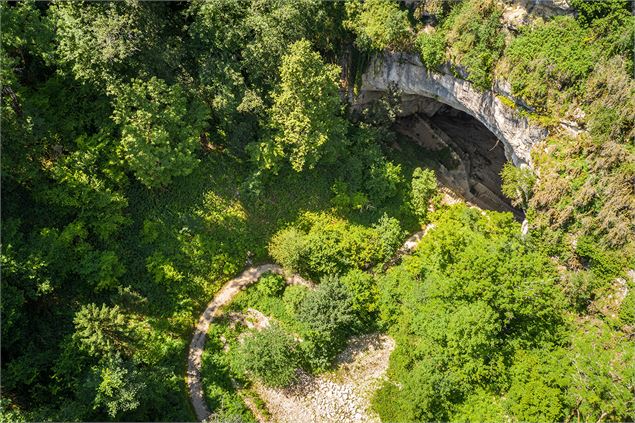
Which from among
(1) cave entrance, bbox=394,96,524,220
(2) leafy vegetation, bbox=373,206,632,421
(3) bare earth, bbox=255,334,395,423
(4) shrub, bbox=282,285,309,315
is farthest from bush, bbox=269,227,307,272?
(1) cave entrance, bbox=394,96,524,220

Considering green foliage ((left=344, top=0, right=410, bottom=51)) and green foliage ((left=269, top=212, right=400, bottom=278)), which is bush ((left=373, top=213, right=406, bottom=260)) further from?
green foliage ((left=344, top=0, right=410, bottom=51))

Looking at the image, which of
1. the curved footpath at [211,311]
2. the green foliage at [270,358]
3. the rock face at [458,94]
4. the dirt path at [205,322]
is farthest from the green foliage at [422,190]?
the green foliage at [270,358]

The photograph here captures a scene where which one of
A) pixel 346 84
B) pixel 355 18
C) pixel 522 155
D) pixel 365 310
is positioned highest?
pixel 355 18

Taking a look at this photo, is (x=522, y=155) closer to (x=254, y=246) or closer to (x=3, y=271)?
(x=254, y=246)

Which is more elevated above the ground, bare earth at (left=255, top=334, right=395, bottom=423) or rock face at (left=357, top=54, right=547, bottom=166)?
rock face at (left=357, top=54, right=547, bottom=166)

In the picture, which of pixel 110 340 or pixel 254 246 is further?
pixel 254 246

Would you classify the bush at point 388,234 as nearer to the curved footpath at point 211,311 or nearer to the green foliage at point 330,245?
the green foliage at point 330,245

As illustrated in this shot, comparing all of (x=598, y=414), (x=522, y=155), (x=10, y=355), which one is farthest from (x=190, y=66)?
(x=598, y=414)
